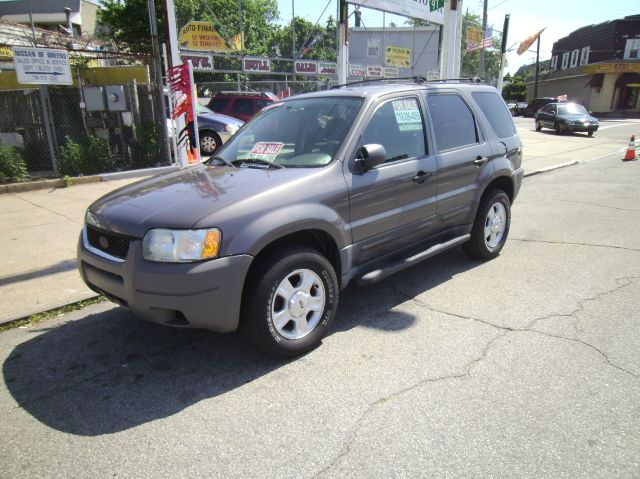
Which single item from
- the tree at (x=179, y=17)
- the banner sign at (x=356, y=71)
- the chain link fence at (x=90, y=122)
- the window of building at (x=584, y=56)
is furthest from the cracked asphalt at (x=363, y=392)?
the window of building at (x=584, y=56)

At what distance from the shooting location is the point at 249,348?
3.55m

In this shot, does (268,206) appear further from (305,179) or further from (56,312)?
(56,312)

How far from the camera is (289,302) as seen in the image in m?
3.27

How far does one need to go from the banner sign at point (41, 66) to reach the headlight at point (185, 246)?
754 centimetres

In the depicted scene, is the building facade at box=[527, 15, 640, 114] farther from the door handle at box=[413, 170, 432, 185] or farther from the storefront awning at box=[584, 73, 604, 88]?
the door handle at box=[413, 170, 432, 185]

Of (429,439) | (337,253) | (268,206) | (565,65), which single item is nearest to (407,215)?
(337,253)

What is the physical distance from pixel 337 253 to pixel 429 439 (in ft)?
4.91

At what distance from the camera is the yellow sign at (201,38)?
20.9 m

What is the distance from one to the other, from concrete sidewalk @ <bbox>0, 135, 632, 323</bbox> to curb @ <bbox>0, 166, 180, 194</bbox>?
0.29 ft

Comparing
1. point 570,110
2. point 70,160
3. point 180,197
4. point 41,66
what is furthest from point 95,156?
point 570,110

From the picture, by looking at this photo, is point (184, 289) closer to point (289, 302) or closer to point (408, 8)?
point (289, 302)

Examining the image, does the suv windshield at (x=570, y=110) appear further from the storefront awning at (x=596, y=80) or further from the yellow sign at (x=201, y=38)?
the storefront awning at (x=596, y=80)

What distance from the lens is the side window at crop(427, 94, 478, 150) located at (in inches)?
177

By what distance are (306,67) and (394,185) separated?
71.2 ft
